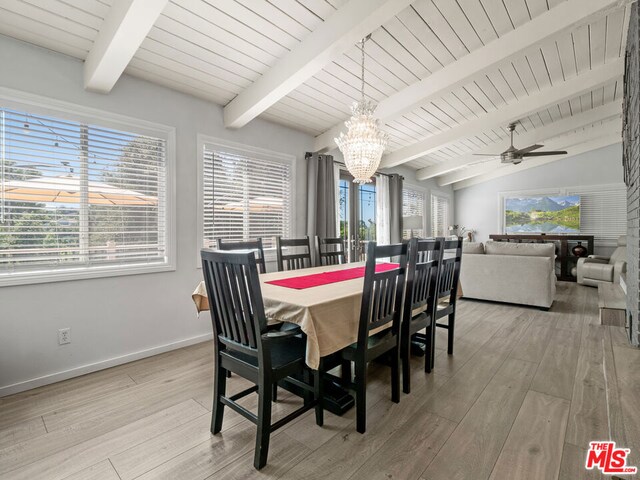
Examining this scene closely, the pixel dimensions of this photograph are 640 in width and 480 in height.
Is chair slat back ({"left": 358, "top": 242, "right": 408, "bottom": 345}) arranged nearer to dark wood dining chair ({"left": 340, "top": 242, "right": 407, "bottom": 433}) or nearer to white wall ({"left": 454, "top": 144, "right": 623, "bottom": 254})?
dark wood dining chair ({"left": 340, "top": 242, "right": 407, "bottom": 433})

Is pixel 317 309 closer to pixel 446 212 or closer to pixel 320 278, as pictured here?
pixel 320 278

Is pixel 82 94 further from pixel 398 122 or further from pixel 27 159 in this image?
pixel 398 122

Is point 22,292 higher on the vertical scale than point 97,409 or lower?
higher

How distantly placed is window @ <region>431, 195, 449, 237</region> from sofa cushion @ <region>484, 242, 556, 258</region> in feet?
10.7

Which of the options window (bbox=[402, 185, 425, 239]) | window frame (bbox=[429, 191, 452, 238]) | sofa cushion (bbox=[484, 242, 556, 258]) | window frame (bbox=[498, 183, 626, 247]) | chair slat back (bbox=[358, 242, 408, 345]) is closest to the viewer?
chair slat back (bbox=[358, 242, 408, 345])

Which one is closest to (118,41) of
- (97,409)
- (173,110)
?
(173,110)

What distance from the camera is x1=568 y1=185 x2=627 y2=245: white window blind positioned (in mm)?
7223

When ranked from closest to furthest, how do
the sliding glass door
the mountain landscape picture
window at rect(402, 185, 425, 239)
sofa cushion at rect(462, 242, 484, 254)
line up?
sofa cushion at rect(462, 242, 484, 254)
the sliding glass door
window at rect(402, 185, 425, 239)
the mountain landscape picture

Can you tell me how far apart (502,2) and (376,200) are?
3.91 metres

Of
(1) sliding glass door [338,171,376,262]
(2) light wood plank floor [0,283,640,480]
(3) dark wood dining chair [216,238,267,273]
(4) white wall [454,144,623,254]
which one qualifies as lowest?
(2) light wood plank floor [0,283,640,480]

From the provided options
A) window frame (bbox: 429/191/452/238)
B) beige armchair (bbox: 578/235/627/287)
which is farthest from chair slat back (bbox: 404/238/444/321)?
window frame (bbox: 429/191/452/238)

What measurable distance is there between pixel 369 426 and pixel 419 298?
0.98m

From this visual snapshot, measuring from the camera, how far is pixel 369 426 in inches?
77.1

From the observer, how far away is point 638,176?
1.73 m
